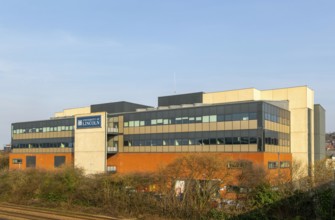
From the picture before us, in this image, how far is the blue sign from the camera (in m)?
69.4

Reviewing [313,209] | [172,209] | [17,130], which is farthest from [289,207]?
[17,130]

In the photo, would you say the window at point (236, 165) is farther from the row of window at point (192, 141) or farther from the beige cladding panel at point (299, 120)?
the beige cladding panel at point (299, 120)

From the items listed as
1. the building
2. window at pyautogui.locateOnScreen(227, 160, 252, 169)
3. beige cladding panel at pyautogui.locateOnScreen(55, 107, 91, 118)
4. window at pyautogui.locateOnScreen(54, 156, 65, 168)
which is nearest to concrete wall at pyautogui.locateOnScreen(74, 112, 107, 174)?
the building

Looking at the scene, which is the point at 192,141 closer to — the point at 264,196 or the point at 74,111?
the point at 264,196

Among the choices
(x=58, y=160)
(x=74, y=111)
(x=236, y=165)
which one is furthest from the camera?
(x=74, y=111)

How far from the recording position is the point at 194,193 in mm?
27781

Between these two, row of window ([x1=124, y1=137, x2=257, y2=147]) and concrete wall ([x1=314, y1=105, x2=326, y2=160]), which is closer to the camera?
row of window ([x1=124, y1=137, x2=257, y2=147])

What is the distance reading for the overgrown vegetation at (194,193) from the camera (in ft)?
76.2

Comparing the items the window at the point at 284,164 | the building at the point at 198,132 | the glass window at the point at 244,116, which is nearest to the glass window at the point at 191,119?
the building at the point at 198,132

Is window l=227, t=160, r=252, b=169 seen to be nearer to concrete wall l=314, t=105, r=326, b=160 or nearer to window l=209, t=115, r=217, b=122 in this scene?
window l=209, t=115, r=217, b=122

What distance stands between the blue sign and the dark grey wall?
15207 mm

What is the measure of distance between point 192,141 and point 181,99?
16.5 meters

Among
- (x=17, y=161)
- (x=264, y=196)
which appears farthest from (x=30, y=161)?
(x=264, y=196)

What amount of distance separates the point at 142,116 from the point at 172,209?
40.4 meters
